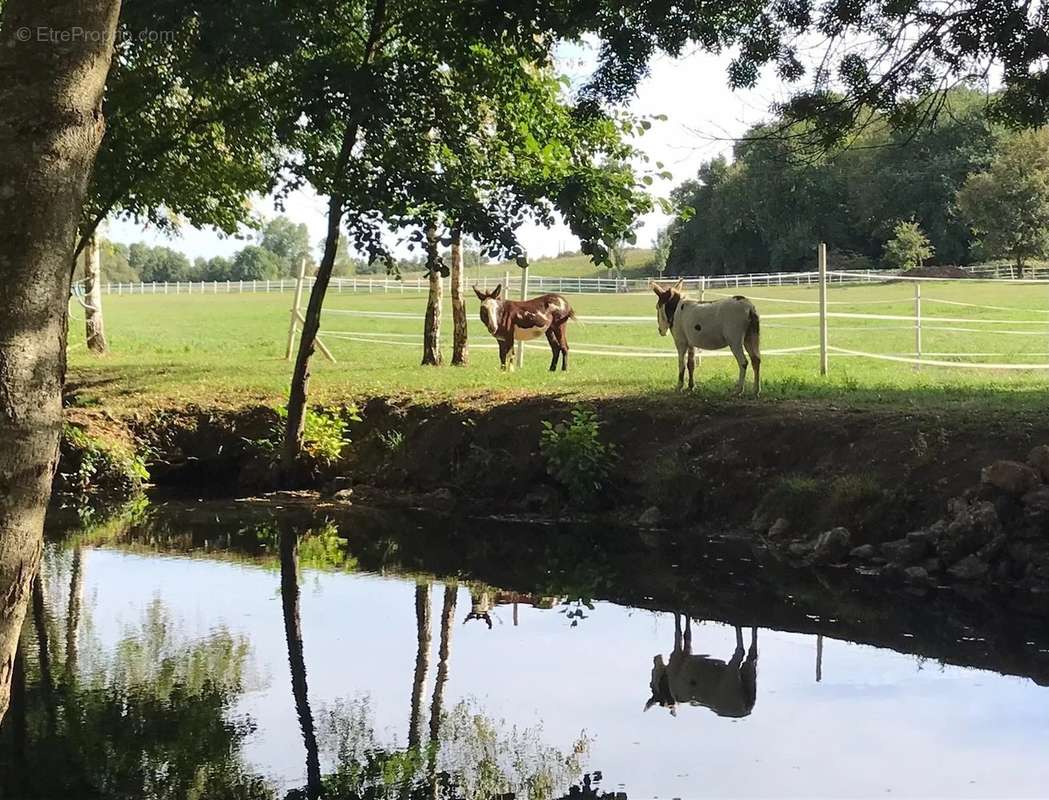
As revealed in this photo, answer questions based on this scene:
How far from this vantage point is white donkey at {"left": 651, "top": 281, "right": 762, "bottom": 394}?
543 inches

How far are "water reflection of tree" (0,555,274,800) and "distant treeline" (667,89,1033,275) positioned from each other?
174 feet

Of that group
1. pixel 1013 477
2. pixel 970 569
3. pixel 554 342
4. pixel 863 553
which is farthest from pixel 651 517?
pixel 554 342

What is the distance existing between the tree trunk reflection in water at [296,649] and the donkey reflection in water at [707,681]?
79.3 inches

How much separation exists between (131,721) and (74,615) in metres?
2.69

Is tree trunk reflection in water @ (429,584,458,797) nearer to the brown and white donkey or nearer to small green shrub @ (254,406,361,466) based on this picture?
small green shrub @ (254,406,361,466)

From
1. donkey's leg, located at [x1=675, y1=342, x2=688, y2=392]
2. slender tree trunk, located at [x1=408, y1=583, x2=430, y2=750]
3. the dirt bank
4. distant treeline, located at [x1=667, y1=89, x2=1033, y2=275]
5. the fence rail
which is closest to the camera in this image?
slender tree trunk, located at [x1=408, y1=583, x2=430, y2=750]

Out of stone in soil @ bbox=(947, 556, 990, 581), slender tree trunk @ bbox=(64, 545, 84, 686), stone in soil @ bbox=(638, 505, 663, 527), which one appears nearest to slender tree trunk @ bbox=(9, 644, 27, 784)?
slender tree trunk @ bbox=(64, 545, 84, 686)

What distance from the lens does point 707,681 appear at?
25.4 feet

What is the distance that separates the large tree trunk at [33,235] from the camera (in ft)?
9.82

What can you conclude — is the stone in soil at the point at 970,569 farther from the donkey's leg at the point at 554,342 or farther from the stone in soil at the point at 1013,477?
the donkey's leg at the point at 554,342

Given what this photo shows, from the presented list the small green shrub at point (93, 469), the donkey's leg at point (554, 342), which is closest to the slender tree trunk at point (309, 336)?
the small green shrub at point (93, 469)

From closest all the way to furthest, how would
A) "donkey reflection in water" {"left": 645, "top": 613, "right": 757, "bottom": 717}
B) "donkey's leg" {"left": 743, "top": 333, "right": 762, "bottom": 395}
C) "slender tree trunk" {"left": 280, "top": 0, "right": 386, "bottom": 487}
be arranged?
"donkey reflection in water" {"left": 645, "top": 613, "right": 757, "bottom": 717} → "slender tree trunk" {"left": 280, "top": 0, "right": 386, "bottom": 487} → "donkey's leg" {"left": 743, "top": 333, "right": 762, "bottom": 395}

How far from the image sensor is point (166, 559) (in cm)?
1123

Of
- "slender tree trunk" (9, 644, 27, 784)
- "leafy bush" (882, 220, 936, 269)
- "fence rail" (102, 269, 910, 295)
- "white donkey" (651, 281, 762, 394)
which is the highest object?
"leafy bush" (882, 220, 936, 269)
